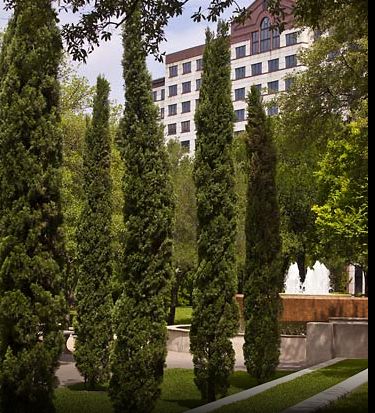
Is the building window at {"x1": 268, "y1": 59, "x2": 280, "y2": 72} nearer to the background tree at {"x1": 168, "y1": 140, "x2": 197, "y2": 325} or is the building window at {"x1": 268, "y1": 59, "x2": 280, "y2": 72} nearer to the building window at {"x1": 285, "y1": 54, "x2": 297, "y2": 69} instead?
the building window at {"x1": 285, "y1": 54, "x2": 297, "y2": 69}

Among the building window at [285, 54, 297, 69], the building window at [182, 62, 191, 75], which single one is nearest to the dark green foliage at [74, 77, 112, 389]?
the building window at [182, 62, 191, 75]

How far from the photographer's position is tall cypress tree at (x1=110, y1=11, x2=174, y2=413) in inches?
464

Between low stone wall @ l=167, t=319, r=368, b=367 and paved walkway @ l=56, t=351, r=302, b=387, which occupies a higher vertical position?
low stone wall @ l=167, t=319, r=368, b=367

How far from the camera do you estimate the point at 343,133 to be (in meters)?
12.5

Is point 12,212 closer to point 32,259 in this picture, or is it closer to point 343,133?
point 32,259

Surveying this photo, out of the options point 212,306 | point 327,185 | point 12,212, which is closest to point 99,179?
point 212,306

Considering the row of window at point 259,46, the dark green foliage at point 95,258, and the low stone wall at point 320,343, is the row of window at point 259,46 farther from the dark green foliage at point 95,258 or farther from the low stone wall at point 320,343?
the dark green foliage at point 95,258

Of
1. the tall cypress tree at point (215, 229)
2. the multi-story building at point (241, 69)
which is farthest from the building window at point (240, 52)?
the tall cypress tree at point (215, 229)

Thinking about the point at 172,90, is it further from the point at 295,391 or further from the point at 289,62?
the point at 295,391

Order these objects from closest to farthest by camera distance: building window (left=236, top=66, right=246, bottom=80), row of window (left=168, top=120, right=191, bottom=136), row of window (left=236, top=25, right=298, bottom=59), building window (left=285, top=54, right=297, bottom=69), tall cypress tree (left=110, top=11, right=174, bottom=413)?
tall cypress tree (left=110, top=11, right=174, bottom=413)
row of window (left=236, top=25, right=298, bottom=59)
building window (left=285, top=54, right=297, bottom=69)
building window (left=236, top=66, right=246, bottom=80)
row of window (left=168, top=120, right=191, bottom=136)

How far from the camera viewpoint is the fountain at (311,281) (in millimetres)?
36562

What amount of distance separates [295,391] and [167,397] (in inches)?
145

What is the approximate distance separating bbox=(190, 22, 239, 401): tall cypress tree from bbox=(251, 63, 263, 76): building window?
41896 mm

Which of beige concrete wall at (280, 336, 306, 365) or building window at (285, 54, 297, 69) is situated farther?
building window at (285, 54, 297, 69)
